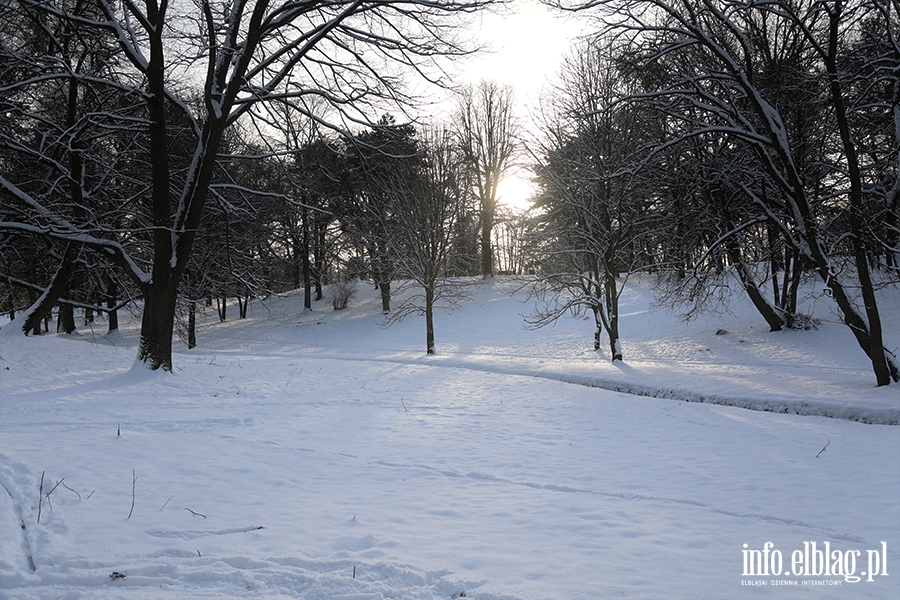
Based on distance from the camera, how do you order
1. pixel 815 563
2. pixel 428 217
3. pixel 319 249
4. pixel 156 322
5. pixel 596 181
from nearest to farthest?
1. pixel 815 563
2. pixel 156 322
3. pixel 596 181
4. pixel 428 217
5. pixel 319 249

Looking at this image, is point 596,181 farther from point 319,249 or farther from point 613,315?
point 319,249

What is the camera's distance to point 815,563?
4.07m

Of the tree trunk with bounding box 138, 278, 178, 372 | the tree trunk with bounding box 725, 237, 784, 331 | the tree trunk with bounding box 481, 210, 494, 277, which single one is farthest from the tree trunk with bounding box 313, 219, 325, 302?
the tree trunk with bounding box 725, 237, 784, 331

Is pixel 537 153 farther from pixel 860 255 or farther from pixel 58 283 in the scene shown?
pixel 58 283

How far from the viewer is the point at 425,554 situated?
12.7ft

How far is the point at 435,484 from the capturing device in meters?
5.68

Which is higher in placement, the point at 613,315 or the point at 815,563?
the point at 613,315

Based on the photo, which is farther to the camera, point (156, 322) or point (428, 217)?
point (428, 217)

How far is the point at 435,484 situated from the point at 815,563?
3313 millimetres

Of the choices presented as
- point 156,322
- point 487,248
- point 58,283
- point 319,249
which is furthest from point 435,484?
point 487,248

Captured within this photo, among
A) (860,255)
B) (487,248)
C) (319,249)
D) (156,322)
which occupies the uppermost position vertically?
(487,248)

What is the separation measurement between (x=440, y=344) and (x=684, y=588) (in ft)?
73.7

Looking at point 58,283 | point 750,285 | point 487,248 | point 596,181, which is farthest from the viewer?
point 487,248

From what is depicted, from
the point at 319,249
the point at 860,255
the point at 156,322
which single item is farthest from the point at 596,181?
the point at 319,249
